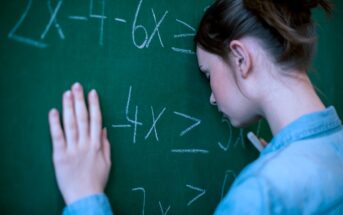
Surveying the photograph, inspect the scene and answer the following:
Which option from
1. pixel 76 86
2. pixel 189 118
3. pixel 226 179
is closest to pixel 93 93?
pixel 76 86

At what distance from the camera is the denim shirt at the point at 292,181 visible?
73 centimetres

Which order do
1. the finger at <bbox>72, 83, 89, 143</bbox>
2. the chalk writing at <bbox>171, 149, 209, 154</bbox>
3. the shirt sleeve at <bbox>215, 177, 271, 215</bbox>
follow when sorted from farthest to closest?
the chalk writing at <bbox>171, 149, 209, 154</bbox> → the finger at <bbox>72, 83, 89, 143</bbox> → the shirt sleeve at <bbox>215, 177, 271, 215</bbox>

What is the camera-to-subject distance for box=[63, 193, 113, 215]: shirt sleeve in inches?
30.3

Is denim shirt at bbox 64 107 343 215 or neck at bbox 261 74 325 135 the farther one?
neck at bbox 261 74 325 135

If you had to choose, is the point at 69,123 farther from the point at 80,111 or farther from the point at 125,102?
the point at 125,102

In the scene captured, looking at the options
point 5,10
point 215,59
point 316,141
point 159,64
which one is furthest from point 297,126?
point 5,10

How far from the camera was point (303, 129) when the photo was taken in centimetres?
81

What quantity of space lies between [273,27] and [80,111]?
44 cm

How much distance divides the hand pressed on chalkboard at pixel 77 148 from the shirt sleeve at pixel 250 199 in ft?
0.91

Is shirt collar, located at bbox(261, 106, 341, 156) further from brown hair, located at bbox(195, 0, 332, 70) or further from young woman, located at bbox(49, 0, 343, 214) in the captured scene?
brown hair, located at bbox(195, 0, 332, 70)

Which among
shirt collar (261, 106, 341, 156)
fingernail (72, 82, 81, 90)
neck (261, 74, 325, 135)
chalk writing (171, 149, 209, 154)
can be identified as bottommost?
chalk writing (171, 149, 209, 154)

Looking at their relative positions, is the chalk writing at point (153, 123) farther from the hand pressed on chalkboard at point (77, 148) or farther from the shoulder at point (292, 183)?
the shoulder at point (292, 183)

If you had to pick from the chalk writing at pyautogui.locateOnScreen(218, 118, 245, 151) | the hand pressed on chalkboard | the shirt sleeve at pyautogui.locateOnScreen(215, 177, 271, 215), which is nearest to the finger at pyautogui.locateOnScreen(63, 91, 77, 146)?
the hand pressed on chalkboard

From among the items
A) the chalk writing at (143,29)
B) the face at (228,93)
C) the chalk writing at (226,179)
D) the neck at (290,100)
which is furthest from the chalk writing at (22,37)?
the chalk writing at (226,179)
